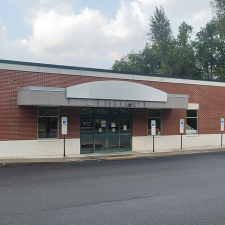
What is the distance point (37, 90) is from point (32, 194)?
8.05 m

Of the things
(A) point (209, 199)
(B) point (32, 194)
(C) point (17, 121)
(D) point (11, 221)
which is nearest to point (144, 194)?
(A) point (209, 199)

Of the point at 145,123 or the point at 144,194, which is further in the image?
the point at 145,123

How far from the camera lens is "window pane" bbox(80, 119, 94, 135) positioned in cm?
1789

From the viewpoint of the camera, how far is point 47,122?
16.7 meters

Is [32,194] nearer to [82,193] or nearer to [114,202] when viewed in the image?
[82,193]

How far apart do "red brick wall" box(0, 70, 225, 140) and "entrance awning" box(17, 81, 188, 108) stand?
2.22 feet

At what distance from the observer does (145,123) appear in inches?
789

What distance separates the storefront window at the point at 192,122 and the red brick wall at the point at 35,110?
0.34 m

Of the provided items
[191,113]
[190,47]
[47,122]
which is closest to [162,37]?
[190,47]

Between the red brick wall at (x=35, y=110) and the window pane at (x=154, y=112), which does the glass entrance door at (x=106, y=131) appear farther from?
the window pane at (x=154, y=112)

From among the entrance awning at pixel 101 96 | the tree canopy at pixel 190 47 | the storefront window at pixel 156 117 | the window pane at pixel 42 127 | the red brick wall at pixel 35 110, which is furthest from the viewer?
the tree canopy at pixel 190 47

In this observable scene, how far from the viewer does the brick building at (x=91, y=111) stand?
610 inches

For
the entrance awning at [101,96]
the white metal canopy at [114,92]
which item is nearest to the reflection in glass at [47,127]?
the entrance awning at [101,96]

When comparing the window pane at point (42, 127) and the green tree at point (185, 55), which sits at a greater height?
the green tree at point (185, 55)
